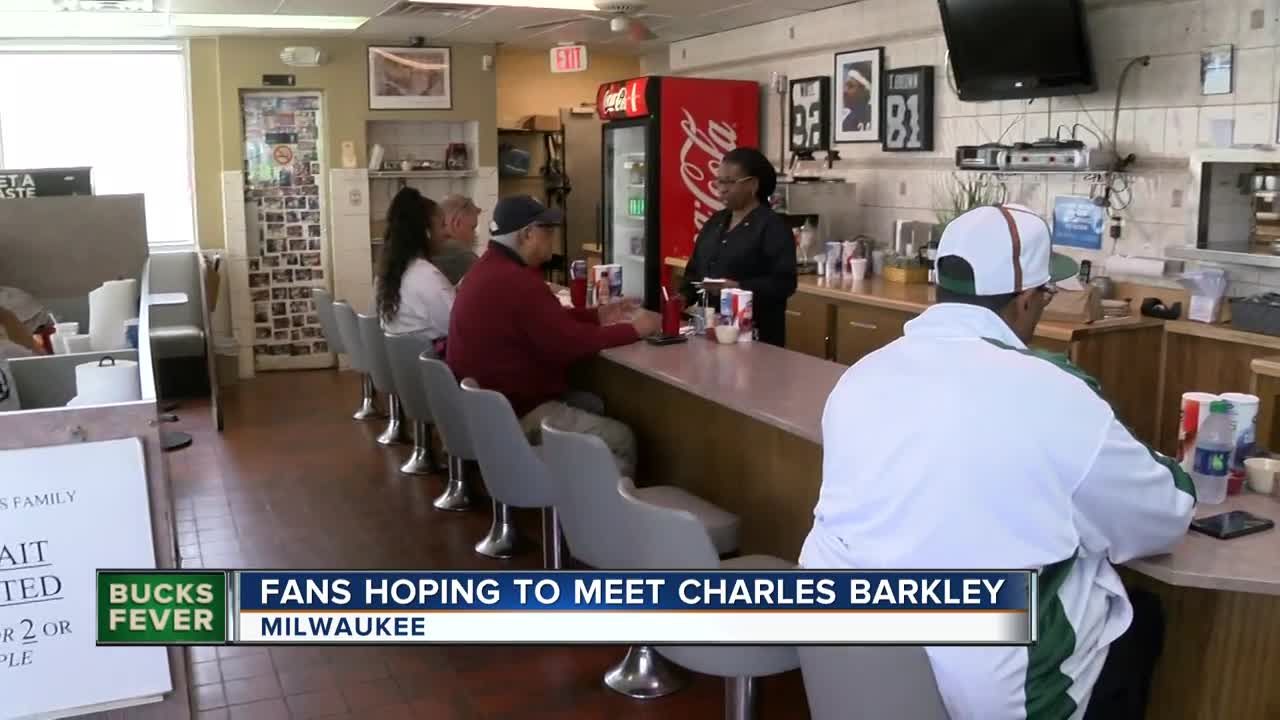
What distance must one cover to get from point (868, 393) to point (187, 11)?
7038 mm

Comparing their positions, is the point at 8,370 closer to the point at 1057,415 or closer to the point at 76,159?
the point at 1057,415

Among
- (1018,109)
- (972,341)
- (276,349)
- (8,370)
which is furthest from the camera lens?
(276,349)

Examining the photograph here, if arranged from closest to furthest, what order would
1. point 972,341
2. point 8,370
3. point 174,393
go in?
point 972,341, point 8,370, point 174,393

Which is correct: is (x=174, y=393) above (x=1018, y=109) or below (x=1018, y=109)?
below

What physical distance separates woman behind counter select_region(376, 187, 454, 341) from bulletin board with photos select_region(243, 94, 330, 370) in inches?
150

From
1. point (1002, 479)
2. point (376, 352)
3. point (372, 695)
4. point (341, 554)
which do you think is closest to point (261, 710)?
point (372, 695)

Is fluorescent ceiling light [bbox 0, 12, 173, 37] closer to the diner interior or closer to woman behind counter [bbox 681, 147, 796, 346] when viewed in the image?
the diner interior

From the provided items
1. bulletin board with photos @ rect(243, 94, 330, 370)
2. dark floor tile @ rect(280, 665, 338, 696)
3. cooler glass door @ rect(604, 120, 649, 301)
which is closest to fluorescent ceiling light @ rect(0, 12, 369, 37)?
bulletin board with photos @ rect(243, 94, 330, 370)

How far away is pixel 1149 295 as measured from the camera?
520 centimetres

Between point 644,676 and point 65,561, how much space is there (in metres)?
1.87

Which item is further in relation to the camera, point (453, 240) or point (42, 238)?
point (453, 240)

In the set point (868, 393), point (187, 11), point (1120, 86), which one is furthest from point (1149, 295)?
point (187, 11)

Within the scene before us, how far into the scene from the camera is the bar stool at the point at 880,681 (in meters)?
1.83

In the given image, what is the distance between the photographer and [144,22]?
8391mm
